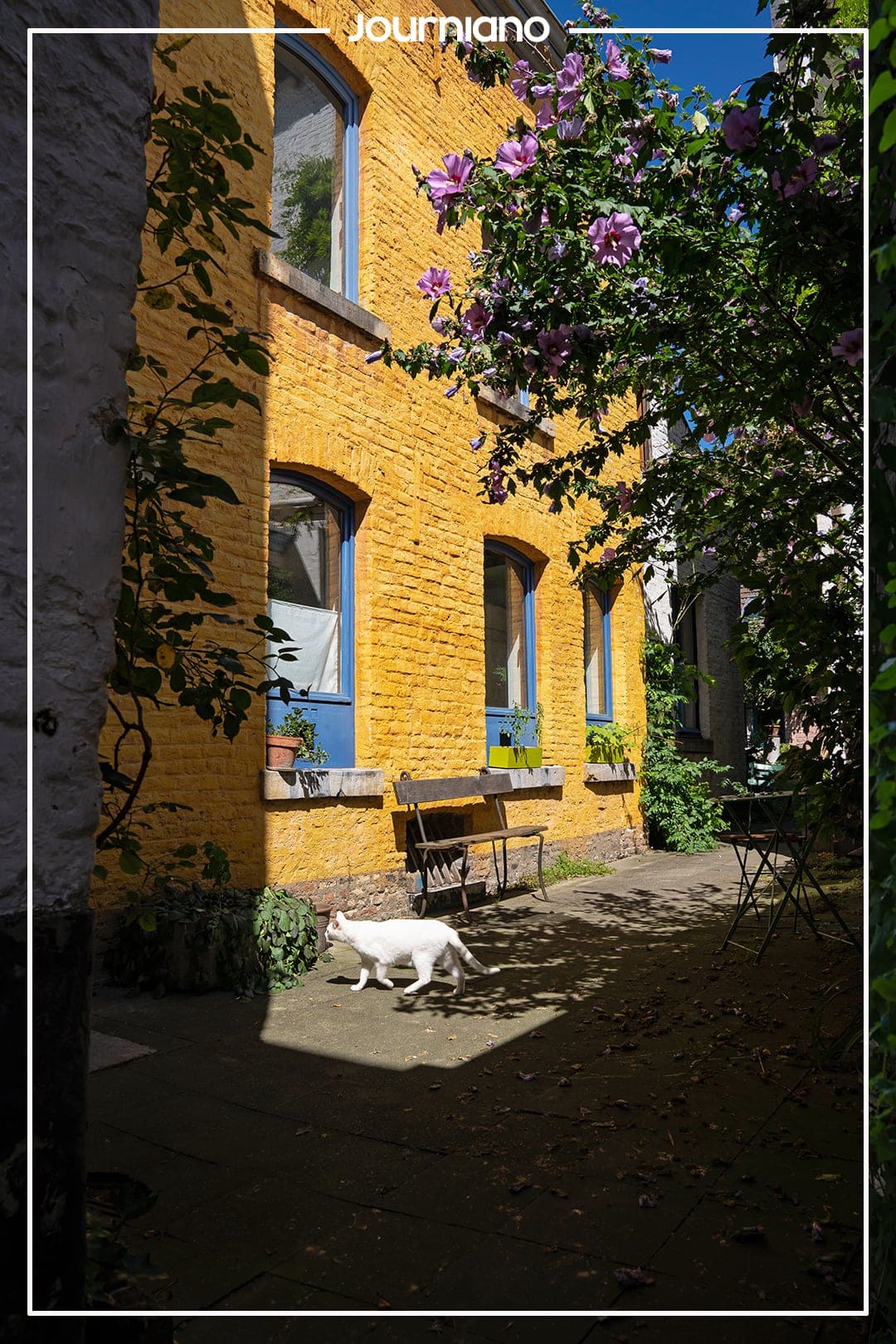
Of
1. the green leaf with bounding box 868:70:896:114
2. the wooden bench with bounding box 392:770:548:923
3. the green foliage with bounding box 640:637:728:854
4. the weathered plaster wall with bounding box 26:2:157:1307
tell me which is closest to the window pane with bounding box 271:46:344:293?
the wooden bench with bounding box 392:770:548:923

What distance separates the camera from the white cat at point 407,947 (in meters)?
5.71

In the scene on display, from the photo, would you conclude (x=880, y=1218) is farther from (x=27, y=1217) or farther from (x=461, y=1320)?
(x=27, y=1217)

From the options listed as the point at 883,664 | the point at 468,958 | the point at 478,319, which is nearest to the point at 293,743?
the point at 468,958

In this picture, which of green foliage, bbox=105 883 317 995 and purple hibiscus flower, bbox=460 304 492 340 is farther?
green foliage, bbox=105 883 317 995

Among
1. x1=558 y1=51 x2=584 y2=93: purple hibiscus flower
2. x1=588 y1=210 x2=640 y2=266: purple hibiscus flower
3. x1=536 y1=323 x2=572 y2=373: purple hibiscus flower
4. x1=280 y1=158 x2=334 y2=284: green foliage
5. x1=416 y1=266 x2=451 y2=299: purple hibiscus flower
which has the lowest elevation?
x1=536 y1=323 x2=572 y2=373: purple hibiscus flower

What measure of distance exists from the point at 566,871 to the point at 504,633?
266cm

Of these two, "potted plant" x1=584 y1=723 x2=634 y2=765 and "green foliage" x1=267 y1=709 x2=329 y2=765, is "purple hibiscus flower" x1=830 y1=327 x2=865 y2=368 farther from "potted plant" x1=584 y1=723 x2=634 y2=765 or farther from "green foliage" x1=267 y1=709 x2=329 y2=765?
"potted plant" x1=584 y1=723 x2=634 y2=765

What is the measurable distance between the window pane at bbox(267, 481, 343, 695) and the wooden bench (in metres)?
1.13

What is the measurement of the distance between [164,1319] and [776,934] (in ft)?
20.1

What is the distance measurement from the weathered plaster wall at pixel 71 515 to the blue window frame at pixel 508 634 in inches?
320

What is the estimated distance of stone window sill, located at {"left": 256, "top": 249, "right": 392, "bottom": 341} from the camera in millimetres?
6949

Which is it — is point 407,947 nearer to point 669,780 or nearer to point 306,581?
point 306,581

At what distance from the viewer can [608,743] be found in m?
12.1

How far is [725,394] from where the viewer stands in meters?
4.25
